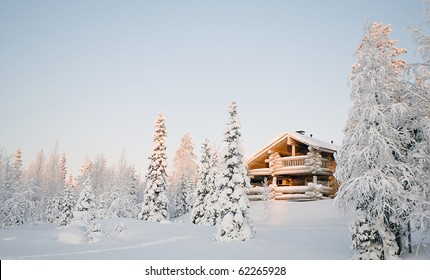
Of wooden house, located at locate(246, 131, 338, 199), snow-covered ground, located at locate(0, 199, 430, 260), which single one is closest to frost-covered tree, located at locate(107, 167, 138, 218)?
wooden house, located at locate(246, 131, 338, 199)

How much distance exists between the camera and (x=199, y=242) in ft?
59.4

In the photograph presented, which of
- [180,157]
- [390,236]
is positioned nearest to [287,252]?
[390,236]

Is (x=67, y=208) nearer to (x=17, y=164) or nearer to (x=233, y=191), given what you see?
(x=17, y=164)

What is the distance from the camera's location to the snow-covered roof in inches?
1156

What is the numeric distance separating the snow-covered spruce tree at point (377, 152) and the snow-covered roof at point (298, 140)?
53.6 feet

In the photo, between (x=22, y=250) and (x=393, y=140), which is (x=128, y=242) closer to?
(x=22, y=250)

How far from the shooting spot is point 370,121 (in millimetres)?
12141

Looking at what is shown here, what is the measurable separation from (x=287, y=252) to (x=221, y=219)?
5803 mm

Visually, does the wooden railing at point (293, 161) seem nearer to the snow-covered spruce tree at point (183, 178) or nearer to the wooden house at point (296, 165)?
the wooden house at point (296, 165)

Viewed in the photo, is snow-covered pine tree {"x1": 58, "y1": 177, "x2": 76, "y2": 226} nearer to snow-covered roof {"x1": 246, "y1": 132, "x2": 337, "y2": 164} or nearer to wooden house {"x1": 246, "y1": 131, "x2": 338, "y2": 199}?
wooden house {"x1": 246, "y1": 131, "x2": 338, "y2": 199}

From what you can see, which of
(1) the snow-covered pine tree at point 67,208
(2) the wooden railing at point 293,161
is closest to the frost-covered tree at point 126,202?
(1) the snow-covered pine tree at point 67,208

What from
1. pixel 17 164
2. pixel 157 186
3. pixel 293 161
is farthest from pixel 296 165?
pixel 17 164

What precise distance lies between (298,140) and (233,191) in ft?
43.0

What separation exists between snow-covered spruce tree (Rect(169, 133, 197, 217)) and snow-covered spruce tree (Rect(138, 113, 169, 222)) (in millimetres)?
7983
